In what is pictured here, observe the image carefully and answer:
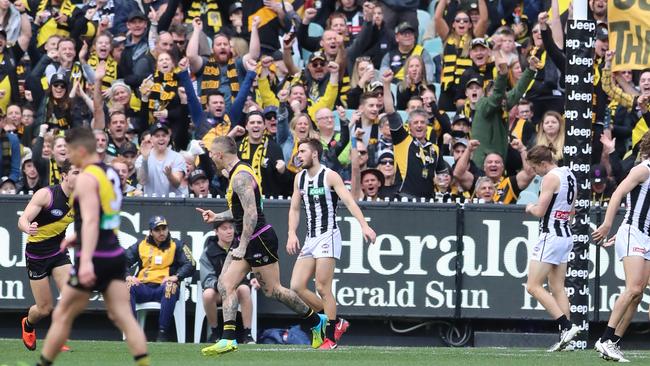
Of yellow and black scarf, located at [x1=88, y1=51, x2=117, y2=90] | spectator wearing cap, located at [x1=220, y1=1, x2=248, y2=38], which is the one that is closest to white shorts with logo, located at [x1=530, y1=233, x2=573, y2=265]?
yellow and black scarf, located at [x1=88, y1=51, x2=117, y2=90]

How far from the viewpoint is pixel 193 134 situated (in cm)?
2172

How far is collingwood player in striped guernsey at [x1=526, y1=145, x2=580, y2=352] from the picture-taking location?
15961mm

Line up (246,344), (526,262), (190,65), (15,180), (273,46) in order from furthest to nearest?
(273,46), (190,65), (15,180), (526,262), (246,344)

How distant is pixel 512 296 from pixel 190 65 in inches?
251

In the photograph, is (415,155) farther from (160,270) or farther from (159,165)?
(160,270)

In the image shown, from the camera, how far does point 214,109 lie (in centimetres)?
2123

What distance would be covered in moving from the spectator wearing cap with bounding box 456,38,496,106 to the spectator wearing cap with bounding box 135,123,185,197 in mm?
4412

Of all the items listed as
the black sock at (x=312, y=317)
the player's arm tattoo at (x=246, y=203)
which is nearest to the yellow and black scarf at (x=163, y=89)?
the black sock at (x=312, y=317)

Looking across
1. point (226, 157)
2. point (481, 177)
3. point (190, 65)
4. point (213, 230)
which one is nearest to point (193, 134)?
point (190, 65)

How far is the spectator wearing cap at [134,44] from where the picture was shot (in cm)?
2291

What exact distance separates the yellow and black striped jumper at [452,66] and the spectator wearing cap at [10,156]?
6287mm

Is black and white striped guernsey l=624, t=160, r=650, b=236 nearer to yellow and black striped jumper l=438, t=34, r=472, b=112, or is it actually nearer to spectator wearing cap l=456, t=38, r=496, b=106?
spectator wearing cap l=456, t=38, r=496, b=106

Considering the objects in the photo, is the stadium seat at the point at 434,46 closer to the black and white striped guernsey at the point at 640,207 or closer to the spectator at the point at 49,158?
the spectator at the point at 49,158

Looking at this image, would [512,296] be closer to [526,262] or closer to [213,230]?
[526,262]
